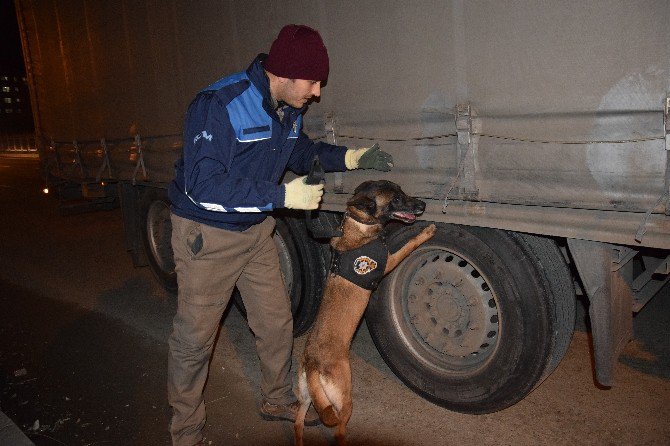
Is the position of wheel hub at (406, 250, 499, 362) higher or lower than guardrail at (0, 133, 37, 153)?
lower

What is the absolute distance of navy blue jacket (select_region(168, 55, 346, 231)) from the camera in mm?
2457

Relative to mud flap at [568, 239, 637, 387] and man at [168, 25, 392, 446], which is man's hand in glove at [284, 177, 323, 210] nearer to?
man at [168, 25, 392, 446]

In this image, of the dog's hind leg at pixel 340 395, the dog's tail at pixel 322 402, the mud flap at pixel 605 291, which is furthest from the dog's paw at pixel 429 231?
the dog's tail at pixel 322 402

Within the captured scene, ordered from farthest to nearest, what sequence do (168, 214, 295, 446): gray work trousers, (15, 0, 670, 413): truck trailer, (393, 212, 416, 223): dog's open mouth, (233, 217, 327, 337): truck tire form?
(233, 217, 327, 337): truck tire
(393, 212, 416, 223): dog's open mouth
(168, 214, 295, 446): gray work trousers
(15, 0, 670, 413): truck trailer

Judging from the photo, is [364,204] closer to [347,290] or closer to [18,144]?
[347,290]

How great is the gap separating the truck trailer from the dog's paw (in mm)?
46

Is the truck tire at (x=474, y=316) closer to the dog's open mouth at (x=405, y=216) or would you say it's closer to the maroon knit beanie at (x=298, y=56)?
the dog's open mouth at (x=405, y=216)

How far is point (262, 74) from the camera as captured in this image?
268 centimetres

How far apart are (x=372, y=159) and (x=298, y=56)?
0.76 metres

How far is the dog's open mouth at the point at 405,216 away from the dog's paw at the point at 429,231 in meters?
0.11

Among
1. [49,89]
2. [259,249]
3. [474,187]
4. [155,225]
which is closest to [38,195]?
[49,89]

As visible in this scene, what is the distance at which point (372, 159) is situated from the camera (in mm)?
2908

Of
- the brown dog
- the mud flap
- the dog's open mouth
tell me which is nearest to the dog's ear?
the brown dog

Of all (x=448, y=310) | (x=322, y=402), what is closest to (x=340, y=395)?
(x=322, y=402)
